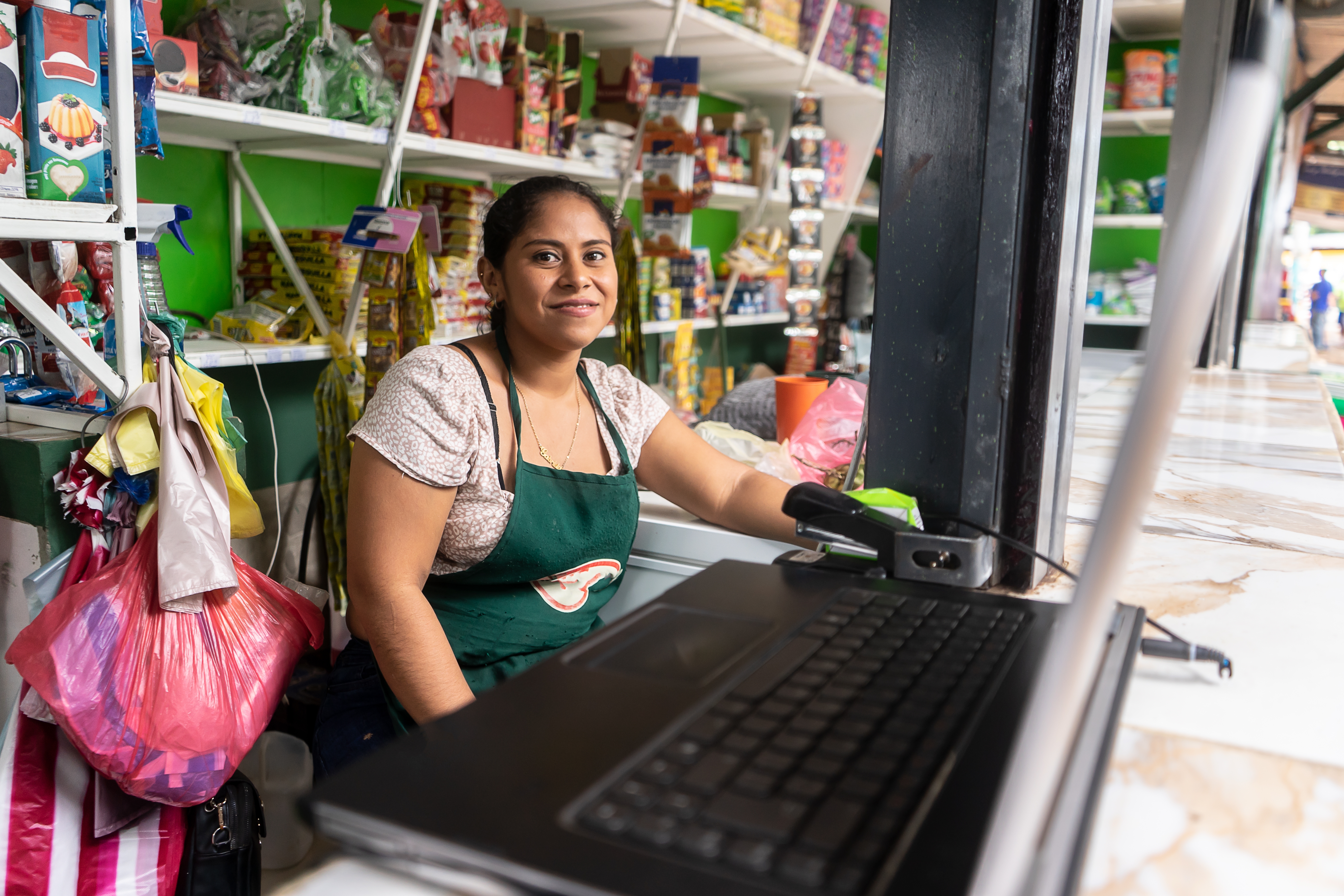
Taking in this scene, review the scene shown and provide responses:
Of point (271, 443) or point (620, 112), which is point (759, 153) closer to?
point (620, 112)

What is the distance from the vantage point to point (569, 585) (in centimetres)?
141

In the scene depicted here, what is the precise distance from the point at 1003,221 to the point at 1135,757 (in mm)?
538

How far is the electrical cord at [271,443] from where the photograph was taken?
216cm

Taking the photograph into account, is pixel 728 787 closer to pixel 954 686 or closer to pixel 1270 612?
pixel 954 686

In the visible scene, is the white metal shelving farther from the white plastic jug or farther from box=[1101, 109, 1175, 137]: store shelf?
box=[1101, 109, 1175, 137]: store shelf

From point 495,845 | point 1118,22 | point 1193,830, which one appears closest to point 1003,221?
point 1193,830

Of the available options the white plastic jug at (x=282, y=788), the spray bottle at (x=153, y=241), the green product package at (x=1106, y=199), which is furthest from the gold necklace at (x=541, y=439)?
the green product package at (x=1106, y=199)

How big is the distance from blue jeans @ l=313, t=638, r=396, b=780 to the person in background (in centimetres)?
859

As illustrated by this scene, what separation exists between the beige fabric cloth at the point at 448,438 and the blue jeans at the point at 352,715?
203 mm

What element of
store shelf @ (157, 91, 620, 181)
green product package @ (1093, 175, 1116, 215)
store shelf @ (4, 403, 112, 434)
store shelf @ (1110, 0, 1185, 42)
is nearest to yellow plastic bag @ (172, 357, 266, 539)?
store shelf @ (4, 403, 112, 434)

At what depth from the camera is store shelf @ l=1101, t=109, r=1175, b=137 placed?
4750 millimetres

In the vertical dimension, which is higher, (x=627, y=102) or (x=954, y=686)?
(x=627, y=102)

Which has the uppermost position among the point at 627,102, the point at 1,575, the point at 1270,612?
the point at 627,102

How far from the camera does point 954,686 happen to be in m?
0.62
